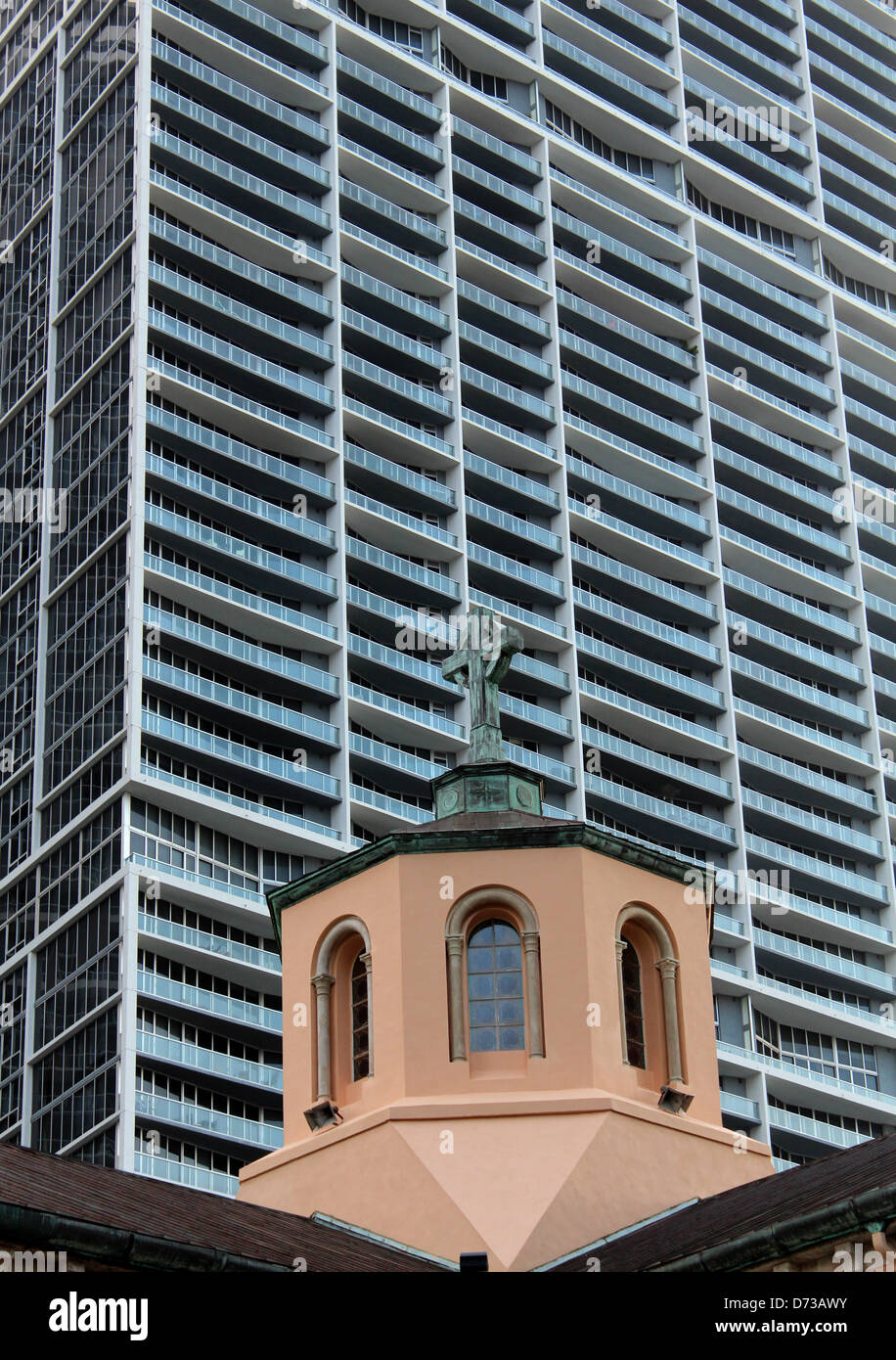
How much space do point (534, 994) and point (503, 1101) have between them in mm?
1412

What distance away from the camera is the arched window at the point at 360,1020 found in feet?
99.6

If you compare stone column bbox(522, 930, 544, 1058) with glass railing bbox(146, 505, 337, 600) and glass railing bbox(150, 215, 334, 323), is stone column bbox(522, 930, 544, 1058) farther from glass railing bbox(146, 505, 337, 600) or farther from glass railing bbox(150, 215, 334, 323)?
glass railing bbox(150, 215, 334, 323)

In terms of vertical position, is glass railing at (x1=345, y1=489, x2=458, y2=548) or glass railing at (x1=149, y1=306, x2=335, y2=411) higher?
glass railing at (x1=149, y1=306, x2=335, y2=411)

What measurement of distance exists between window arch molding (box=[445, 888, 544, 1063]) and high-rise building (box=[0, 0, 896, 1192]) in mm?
50135

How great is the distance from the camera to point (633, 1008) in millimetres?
30719

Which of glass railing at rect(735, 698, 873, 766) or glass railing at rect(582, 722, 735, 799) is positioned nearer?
glass railing at rect(582, 722, 735, 799)

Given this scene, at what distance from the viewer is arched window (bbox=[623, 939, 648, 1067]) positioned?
3050 cm

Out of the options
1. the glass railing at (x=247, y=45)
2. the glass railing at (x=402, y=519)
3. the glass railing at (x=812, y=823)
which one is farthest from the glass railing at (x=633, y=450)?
the glass railing at (x=247, y=45)

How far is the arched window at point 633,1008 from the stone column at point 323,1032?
385cm

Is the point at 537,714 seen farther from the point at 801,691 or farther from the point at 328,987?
the point at 328,987

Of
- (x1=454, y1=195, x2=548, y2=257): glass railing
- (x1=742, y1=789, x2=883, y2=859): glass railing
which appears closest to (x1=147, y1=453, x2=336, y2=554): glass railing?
(x1=454, y1=195, x2=548, y2=257): glass railing

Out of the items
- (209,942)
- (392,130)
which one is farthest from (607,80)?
(209,942)

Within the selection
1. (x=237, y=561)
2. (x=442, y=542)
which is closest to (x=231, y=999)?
(x=237, y=561)
